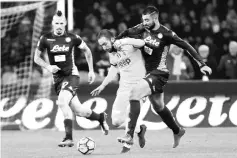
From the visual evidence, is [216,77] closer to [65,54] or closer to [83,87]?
[83,87]

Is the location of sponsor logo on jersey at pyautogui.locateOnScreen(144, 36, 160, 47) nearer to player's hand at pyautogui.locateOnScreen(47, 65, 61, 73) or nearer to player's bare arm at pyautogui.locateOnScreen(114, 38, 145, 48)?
player's bare arm at pyautogui.locateOnScreen(114, 38, 145, 48)

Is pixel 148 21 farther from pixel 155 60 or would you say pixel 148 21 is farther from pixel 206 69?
pixel 206 69

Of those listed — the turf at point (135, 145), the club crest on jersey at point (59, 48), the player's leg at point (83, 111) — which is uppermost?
the club crest on jersey at point (59, 48)

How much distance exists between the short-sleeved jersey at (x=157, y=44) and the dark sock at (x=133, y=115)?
0.75 m

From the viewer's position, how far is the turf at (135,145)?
10.1m

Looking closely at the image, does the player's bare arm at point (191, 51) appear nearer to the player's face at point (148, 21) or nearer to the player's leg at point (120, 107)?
the player's face at point (148, 21)

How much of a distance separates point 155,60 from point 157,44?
0.84 ft

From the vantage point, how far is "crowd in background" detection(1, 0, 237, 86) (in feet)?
54.7

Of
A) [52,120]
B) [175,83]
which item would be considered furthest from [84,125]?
[175,83]

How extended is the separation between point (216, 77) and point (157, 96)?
236 inches

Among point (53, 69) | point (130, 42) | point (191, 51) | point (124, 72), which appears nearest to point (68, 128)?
point (53, 69)

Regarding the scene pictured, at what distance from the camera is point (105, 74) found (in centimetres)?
1712

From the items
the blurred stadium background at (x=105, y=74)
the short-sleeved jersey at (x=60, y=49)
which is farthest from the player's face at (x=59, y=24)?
the blurred stadium background at (x=105, y=74)

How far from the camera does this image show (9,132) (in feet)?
51.2
